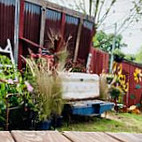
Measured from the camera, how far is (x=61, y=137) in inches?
39.3

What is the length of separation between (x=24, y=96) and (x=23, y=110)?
8.0 inches

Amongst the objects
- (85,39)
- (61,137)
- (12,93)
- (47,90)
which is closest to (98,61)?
(85,39)

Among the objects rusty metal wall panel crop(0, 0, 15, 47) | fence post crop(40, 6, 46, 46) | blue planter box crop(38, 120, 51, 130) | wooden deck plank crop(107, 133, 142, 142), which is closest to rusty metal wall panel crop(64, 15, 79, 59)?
fence post crop(40, 6, 46, 46)

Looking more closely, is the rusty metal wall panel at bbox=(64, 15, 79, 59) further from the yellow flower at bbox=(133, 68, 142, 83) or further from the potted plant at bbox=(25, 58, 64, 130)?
the yellow flower at bbox=(133, 68, 142, 83)

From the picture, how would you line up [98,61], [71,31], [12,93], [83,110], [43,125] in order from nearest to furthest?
[12,93]
[43,125]
[83,110]
[71,31]
[98,61]

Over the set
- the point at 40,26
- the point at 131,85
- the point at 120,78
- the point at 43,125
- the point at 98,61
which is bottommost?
the point at 43,125

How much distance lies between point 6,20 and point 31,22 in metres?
0.49

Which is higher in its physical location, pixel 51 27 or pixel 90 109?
pixel 51 27

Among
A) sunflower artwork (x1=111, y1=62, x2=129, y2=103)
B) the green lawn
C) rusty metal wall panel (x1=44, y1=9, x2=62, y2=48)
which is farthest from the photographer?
sunflower artwork (x1=111, y1=62, x2=129, y2=103)

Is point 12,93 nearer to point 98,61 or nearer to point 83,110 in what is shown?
point 83,110

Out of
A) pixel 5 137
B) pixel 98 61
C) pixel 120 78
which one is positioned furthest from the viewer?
pixel 120 78

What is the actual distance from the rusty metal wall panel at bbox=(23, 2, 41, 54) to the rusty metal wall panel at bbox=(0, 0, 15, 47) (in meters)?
0.26

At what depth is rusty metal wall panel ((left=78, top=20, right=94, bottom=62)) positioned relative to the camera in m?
5.84

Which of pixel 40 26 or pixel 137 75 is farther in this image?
pixel 137 75
